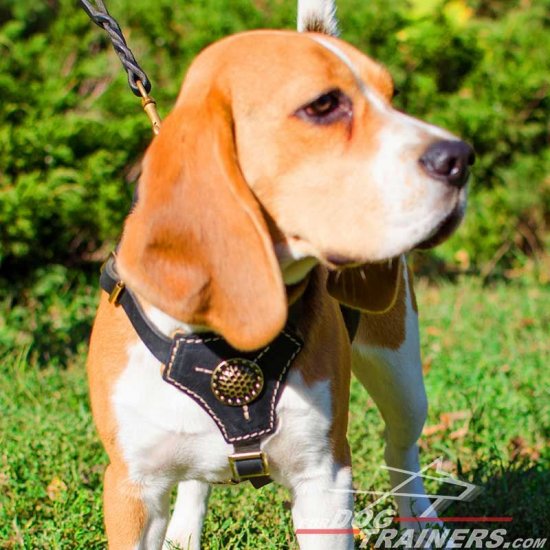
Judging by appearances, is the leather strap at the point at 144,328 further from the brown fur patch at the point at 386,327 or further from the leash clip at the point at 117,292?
the brown fur patch at the point at 386,327

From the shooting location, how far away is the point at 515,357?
6094 mm

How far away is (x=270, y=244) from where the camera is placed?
2.57 meters

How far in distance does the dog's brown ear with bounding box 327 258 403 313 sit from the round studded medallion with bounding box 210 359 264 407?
349mm

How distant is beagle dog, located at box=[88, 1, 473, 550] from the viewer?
8.37ft

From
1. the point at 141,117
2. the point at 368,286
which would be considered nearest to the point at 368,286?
the point at 368,286

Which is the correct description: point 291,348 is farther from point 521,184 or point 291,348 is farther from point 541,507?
point 521,184

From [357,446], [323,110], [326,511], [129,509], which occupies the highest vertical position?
[323,110]

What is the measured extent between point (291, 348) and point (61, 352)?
3228mm

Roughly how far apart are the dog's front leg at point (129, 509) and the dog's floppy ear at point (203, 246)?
27.7 inches

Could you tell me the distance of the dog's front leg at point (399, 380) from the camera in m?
3.81

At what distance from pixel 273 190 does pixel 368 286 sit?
1.83ft

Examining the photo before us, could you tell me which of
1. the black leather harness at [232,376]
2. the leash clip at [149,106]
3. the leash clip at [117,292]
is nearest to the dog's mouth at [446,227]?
the black leather harness at [232,376]

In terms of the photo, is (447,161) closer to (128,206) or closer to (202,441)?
(202,441)

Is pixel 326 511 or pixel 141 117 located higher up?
pixel 326 511
